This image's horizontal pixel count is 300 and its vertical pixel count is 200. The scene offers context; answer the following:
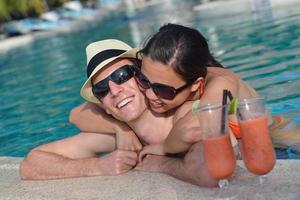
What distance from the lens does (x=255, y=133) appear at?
112 inches

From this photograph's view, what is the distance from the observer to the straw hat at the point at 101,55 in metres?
3.81

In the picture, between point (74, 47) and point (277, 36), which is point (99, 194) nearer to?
point (277, 36)

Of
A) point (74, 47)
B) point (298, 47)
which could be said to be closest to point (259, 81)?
point (298, 47)

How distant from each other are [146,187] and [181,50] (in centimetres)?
96

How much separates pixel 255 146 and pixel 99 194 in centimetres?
125

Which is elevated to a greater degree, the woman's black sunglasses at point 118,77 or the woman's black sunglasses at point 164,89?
the woman's black sunglasses at point 164,89

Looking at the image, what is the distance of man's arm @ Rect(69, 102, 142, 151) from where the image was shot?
167 inches

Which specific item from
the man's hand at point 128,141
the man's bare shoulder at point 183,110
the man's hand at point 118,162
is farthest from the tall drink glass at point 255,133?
the man's hand at point 128,141

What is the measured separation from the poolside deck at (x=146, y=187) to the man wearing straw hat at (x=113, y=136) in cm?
8

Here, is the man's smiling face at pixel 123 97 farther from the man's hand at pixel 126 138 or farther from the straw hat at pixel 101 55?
the man's hand at pixel 126 138

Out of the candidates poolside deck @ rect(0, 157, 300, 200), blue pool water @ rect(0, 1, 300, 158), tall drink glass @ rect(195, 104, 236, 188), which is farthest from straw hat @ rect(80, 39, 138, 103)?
blue pool water @ rect(0, 1, 300, 158)

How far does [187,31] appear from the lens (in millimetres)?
3232

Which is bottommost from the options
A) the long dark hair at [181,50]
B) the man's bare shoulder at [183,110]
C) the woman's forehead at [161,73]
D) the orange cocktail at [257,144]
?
the man's bare shoulder at [183,110]

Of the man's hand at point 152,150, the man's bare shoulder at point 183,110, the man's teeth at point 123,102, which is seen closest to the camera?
the man's bare shoulder at point 183,110
